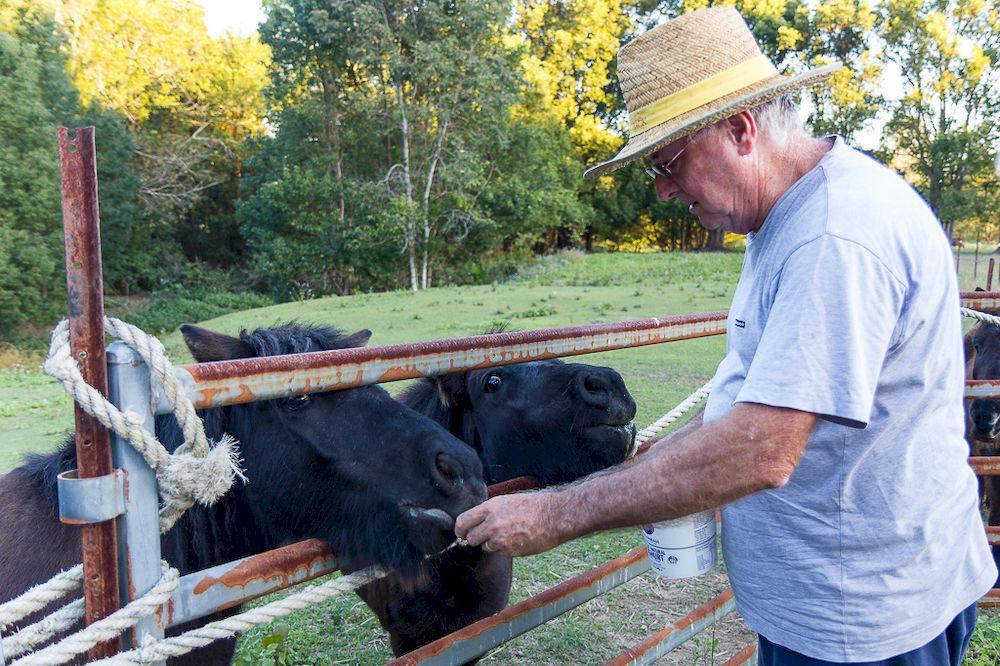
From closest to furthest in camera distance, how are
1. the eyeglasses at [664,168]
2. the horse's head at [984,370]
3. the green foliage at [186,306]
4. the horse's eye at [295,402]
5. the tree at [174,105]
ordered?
1. the eyeglasses at [664,168]
2. the horse's eye at [295,402]
3. the horse's head at [984,370]
4. the green foliage at [186,306]
5. the tree at [174,105]

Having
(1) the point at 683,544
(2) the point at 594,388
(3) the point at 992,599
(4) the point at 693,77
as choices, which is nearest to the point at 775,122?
(4) the point at 693,77

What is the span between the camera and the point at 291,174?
110 ft

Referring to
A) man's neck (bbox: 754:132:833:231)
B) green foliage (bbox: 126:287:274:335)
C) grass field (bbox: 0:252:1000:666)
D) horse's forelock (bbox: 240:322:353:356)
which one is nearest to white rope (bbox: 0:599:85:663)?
horse's forelock (bbox: 240:322:353:356)

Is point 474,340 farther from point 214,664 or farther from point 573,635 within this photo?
point 573,635

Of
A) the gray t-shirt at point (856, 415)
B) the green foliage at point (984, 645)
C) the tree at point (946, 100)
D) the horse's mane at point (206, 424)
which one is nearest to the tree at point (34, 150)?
the horse's mane at point (206, 424)

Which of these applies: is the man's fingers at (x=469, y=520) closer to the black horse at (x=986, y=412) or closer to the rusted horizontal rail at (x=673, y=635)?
the rusted horizontal rail at (x=673, y=635)

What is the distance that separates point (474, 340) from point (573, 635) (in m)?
2.96

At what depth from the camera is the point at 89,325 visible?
131 cm

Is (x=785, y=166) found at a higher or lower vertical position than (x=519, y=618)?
higher

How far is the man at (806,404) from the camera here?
153cm

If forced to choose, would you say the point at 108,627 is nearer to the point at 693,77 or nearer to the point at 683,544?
the point at 683,544

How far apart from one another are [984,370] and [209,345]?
5424 mm

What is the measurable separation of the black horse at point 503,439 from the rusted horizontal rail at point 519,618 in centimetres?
41

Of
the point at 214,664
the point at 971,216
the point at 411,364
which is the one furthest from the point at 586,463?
the point at 971,216
